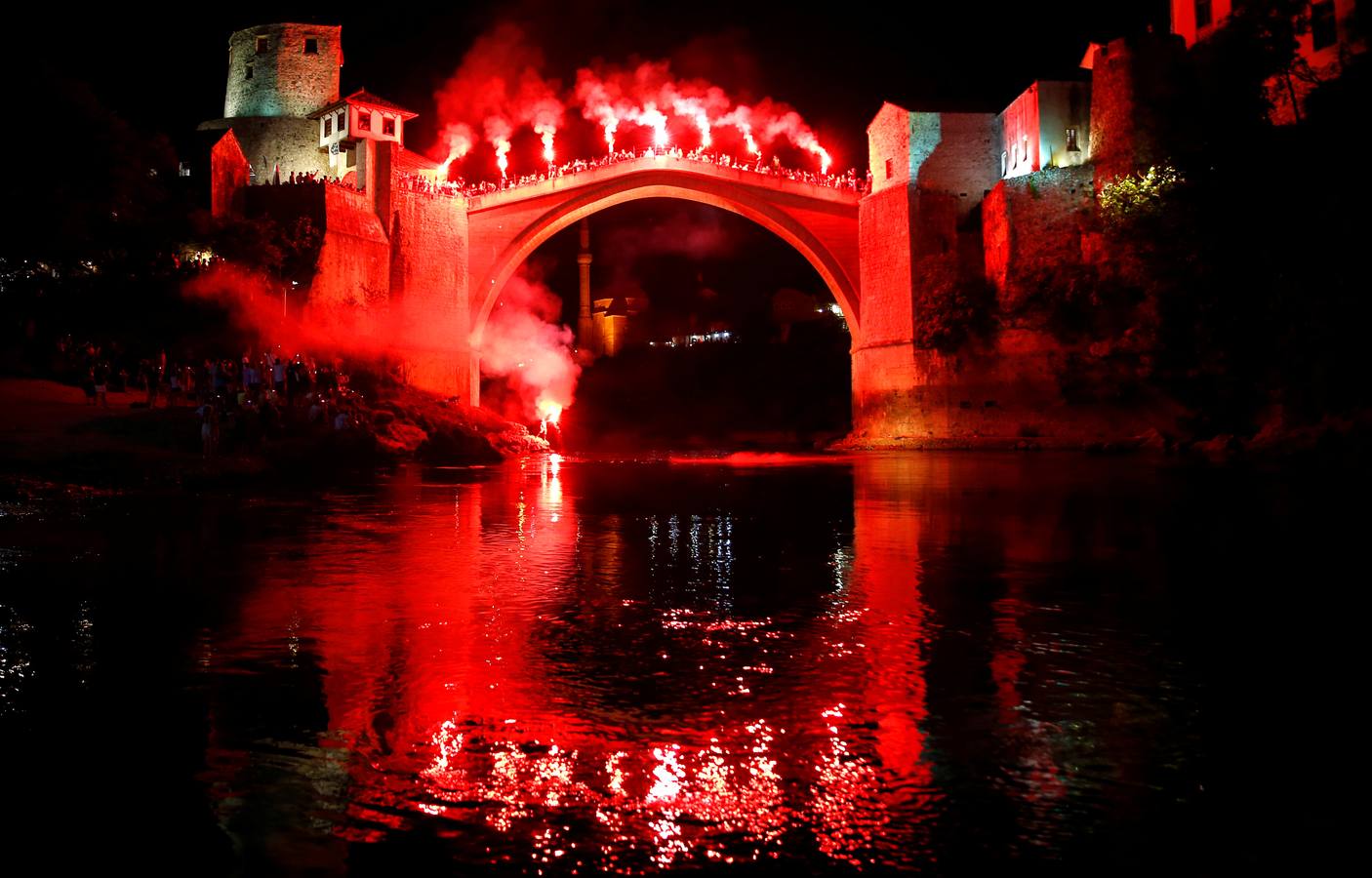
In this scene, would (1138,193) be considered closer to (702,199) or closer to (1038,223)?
(1038,223)

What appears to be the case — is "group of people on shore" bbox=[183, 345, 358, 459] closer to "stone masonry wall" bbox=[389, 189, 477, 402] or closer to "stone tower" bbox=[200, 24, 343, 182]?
"stone masonry wall" bbox=[389, 189, 477, 402]

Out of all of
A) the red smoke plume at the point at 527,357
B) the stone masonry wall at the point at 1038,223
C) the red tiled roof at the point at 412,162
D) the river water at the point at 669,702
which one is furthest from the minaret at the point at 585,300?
the river water at the point at 669,702

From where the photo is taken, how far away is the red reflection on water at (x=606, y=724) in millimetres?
3109

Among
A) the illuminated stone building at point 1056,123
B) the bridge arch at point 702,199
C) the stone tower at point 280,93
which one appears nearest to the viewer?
the illuminated stone building at point 1056,123

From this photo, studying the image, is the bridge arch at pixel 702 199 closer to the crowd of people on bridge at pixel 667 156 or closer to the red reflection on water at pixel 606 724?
the crowd of people on bridge at pixel 667 156

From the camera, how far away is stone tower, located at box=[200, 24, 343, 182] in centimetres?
3941

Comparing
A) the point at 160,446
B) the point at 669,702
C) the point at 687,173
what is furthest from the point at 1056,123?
the point at 669,702

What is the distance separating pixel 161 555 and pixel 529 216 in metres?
31.3

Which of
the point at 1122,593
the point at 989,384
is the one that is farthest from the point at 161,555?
the point at 989,384

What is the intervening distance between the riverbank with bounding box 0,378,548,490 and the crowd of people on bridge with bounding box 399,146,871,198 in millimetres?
12253

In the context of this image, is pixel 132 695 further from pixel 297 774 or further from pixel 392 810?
pixel 392 810

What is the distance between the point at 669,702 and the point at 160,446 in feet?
53.7

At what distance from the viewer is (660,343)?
6825 cm

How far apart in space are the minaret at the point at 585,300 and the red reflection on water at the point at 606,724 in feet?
207
